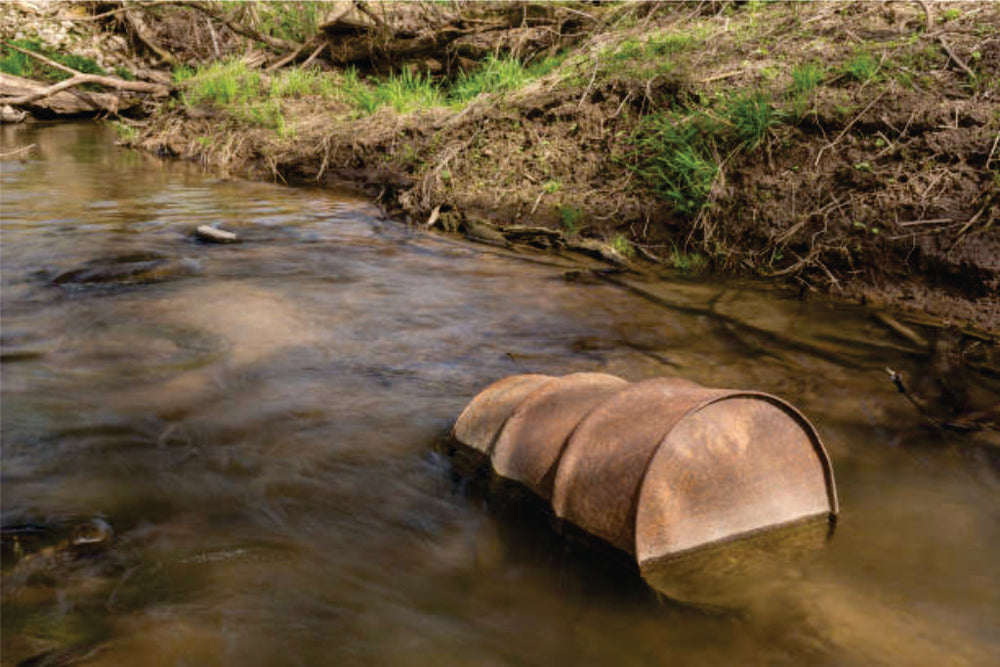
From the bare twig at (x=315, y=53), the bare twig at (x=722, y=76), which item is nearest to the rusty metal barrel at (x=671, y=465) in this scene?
the bare twig at (x=722, y=76)

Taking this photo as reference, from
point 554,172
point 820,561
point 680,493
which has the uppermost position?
point 554,172

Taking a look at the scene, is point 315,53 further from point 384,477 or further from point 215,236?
point 384,477

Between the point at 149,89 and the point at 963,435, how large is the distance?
34.2ft

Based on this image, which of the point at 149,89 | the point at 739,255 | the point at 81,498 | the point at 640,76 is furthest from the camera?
the point at 149,89

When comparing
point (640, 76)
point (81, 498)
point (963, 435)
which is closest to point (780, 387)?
point (963, 435)

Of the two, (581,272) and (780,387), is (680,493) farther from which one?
(581,272)

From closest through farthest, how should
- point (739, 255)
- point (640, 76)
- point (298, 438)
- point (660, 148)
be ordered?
point (298, 438) → point (739, 255) → point (660, 148) → point (640, 76)

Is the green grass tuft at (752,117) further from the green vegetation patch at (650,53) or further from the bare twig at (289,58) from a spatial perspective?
the bare twig at (289,58)

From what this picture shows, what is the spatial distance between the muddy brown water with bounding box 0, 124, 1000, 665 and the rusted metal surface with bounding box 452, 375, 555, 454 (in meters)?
0.15

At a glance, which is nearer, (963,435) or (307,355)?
(963,435)

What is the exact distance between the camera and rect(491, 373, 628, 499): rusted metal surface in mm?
2238

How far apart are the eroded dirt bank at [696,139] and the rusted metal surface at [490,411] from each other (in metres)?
2.57

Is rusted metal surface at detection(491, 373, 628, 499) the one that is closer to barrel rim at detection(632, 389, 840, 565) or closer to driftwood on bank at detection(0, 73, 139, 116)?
barrel rim at detection(632, 389, 840, 565)

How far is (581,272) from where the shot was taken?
4.95m
